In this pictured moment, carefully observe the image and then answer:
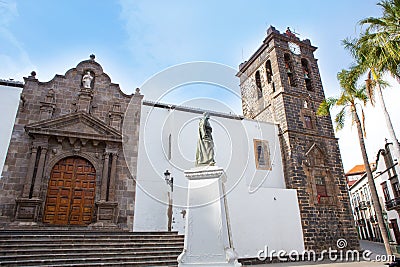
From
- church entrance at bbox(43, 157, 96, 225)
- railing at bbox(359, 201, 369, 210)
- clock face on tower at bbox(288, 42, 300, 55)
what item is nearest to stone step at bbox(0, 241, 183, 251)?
church entrance at bbox(43, 157, 96, 225)

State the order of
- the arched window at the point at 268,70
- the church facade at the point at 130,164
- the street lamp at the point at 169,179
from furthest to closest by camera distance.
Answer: the arched window at the point at 268,70
the street lamp at the point at 169,179
the church facade at the point at 130,164

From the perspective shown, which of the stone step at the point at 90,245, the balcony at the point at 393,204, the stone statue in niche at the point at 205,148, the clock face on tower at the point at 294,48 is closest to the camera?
the stone statue in niche at the point at 205,148

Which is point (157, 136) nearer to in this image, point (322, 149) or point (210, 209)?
point (210, 209)

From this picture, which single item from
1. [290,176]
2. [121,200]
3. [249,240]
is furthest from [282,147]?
[121,200]

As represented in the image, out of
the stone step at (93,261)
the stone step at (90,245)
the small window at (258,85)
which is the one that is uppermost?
the small window at (258,85)

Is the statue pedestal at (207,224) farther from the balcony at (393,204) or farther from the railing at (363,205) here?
the railing at (363,205)

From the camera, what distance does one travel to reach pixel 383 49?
787 cm

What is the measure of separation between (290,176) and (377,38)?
7.29m

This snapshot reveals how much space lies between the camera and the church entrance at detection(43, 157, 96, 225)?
9859 mm

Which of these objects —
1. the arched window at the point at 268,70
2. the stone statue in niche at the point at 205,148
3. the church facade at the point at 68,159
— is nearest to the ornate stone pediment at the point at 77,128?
the church facade at the point at 68,159

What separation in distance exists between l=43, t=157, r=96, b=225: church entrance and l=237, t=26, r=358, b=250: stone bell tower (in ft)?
30.0

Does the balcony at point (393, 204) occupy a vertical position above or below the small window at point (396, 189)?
below

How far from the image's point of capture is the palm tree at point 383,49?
747cm

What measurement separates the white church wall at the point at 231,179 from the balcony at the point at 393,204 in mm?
10913
